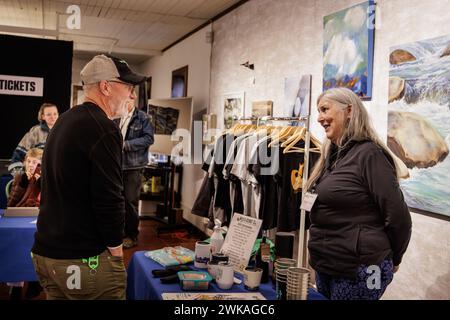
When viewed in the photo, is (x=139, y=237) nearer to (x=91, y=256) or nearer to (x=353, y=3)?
(x=353, y=3)

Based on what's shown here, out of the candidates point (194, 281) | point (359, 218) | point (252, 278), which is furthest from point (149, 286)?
point (359, 218)

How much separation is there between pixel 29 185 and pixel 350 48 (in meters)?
2.47

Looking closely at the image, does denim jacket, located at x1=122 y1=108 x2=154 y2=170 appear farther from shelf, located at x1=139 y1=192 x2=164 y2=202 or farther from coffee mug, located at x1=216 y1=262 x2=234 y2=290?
coffee mug, located at x1=216 y1=262 x2=234 y2=290

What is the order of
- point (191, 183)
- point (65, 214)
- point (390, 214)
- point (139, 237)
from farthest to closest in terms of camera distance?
point (191, 183)
point (139, 237)
point (390, 214)
point (65, 214)

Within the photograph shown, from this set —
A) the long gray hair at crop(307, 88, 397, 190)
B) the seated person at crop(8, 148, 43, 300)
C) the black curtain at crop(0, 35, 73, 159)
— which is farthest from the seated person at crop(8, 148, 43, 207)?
the long gray hair at crop(307, 88, 397, 190)

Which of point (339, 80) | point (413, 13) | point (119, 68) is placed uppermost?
point (413, 13)

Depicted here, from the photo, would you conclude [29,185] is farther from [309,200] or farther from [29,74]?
[309,200]

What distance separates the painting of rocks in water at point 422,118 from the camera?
2.29 m

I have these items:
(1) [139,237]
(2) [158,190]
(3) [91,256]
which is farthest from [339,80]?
(2) [158,190]

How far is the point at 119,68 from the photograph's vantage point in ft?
5.14

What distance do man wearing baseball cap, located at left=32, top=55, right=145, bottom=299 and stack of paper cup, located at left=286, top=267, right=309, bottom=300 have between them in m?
0.60

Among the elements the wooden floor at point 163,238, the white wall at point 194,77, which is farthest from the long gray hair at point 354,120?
the white wall at point 194,77

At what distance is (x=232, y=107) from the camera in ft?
16.8

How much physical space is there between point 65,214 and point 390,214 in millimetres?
1211
